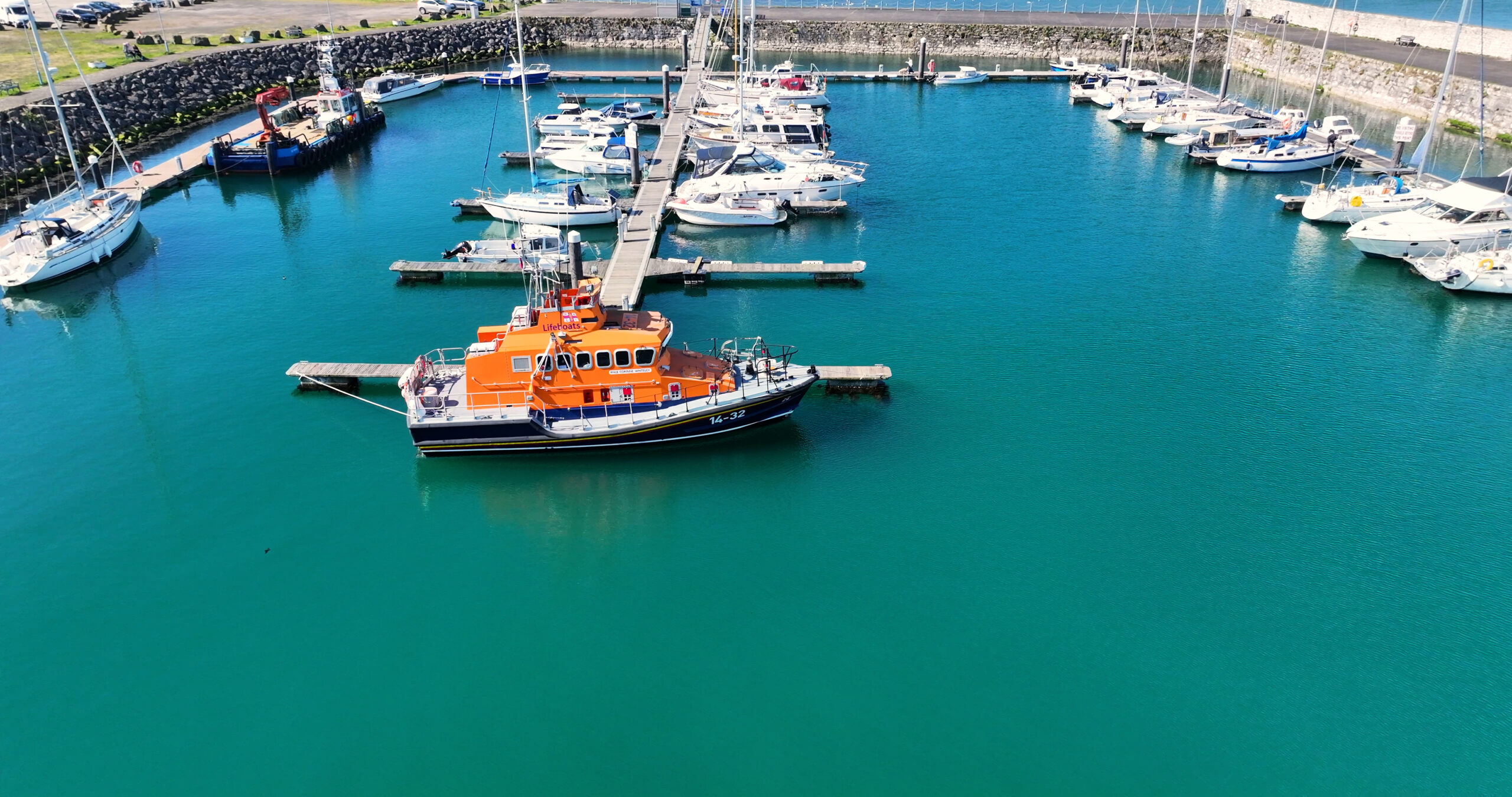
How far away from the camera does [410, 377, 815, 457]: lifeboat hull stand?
94.7ft

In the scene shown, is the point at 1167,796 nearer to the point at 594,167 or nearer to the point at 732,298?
the point at 732,298

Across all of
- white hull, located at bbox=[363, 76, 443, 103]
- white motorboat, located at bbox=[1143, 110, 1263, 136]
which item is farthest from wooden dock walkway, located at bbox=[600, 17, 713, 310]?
white motorboat, located at bbox=[1143, 110, 1263, 136]

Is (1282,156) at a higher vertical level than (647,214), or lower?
higher

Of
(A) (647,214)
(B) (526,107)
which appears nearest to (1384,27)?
(A) (647,214)

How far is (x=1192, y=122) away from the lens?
6719 cm

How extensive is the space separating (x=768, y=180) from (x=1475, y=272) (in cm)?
3322

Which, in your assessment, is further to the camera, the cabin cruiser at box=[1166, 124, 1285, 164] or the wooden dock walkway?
the cabin cruiser at box=[1166, 124, 1285, 164]

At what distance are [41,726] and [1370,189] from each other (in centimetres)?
5897

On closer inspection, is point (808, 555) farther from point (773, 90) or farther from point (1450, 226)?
point (773, 90)

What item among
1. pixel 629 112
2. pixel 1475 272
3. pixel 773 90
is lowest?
Answer: pixel 1475 272

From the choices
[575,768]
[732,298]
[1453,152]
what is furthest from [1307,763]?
[1453,152]

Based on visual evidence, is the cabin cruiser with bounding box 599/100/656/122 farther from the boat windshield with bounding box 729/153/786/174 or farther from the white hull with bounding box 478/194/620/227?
the white hull with bounding box 478/194/620/227

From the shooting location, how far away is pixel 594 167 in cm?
5716

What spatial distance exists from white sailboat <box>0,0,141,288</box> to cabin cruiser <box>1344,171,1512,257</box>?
193ft
